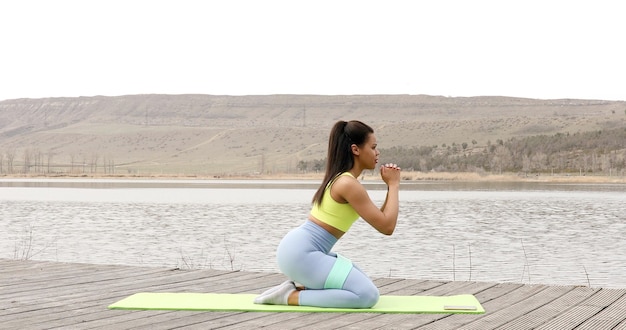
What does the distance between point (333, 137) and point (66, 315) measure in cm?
214

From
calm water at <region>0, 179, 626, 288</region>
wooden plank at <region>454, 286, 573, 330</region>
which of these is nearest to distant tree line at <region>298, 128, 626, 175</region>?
calm water at <region>0, 179, 626, 288</region>

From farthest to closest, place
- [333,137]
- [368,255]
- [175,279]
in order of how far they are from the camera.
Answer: [368,255] → [175,279] → [333,137]

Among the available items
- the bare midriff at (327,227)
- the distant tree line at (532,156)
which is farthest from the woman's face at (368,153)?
the distant tree line at (532,156)

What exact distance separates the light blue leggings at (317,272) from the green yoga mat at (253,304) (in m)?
0.06

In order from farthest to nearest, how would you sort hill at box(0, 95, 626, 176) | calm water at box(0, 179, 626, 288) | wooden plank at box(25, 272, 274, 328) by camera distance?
1. hill at box(0, 95, 626, 176)
2. calm water at box(0, 179, 626, 288)
3. wooden plank at box(25, 272, 274, 328)

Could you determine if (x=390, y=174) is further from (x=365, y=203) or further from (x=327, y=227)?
(x=327, y=227)

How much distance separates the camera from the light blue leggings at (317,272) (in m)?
6.21

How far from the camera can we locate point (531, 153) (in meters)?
78.2

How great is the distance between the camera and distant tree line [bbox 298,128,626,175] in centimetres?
7156

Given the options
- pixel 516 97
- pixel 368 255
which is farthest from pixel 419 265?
pixel 516 97

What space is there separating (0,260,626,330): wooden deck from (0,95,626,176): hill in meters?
79.2

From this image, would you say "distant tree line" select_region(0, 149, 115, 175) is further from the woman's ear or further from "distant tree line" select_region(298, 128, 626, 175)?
the woman's ear

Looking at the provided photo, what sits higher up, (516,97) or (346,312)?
(516,97)

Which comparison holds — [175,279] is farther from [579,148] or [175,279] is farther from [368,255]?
[579,148]
